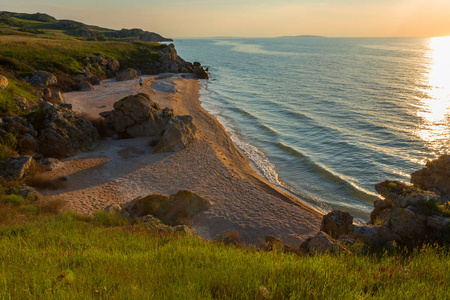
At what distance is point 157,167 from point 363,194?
1501cm

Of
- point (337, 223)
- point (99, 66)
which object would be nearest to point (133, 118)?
point (337, 223)

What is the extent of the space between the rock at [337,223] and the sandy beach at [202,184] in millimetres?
2000

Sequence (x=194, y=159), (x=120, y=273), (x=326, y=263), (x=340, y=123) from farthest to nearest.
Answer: (x=340, y=123) → (x=194, y=159) → (x=326, y=263) → (x=120, y=273)

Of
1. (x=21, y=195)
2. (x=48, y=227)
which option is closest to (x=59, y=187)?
(x=21, y=195)

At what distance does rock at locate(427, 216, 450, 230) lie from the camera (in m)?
8.49

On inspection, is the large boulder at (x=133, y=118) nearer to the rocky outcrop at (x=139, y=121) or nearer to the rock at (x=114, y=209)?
the rocky outcrop at (x=139, y=121)

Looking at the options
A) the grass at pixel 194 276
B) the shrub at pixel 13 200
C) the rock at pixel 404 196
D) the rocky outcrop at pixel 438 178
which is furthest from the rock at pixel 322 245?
the shrub at pixel 13 200

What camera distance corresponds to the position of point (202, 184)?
19438mm

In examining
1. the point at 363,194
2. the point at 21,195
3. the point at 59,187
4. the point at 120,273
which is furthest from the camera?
the point at 363,194

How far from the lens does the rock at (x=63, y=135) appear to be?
2112 cm

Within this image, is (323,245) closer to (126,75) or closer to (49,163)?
(49,163)

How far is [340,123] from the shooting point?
34594 mm

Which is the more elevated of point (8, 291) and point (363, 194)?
point (8, 291)

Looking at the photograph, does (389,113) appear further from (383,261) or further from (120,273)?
(120,273)
